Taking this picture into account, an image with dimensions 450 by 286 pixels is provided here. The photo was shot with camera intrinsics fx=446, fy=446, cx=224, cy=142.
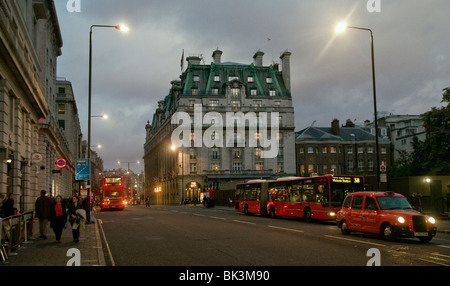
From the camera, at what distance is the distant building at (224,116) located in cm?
8625

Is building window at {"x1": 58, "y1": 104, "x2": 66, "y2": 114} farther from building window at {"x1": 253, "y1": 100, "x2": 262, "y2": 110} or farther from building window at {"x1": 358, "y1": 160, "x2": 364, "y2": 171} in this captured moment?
building window at {"x1": 358, "y1": 160, "x2": 364, "y2": 171}

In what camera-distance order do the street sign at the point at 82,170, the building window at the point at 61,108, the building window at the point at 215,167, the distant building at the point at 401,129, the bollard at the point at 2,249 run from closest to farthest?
1. the bollard at the point at 2,249
2. the street sign at the point at 82,170
3. the building window at the point at 61,108
4. the building window at the point at 215,167
5. the distant building at the point at 401,129

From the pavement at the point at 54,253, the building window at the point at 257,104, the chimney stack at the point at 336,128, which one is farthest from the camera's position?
the chimney stack at the point at 336,128

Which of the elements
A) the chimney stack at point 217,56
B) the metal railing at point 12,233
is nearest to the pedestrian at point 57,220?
the metal railing at point 12,233

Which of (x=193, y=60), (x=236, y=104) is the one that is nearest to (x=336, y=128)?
(x=236, y=104)

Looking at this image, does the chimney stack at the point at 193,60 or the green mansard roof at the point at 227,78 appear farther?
the chimney stack at the point at 193,60

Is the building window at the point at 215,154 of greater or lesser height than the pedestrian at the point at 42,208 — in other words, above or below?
above

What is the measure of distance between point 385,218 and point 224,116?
236 ft

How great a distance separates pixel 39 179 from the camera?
34.7 metres

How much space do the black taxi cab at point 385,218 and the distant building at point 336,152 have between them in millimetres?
70403

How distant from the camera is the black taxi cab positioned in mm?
14984

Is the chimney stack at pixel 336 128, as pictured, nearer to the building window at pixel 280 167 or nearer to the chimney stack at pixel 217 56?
the building window at pixel 280 167
